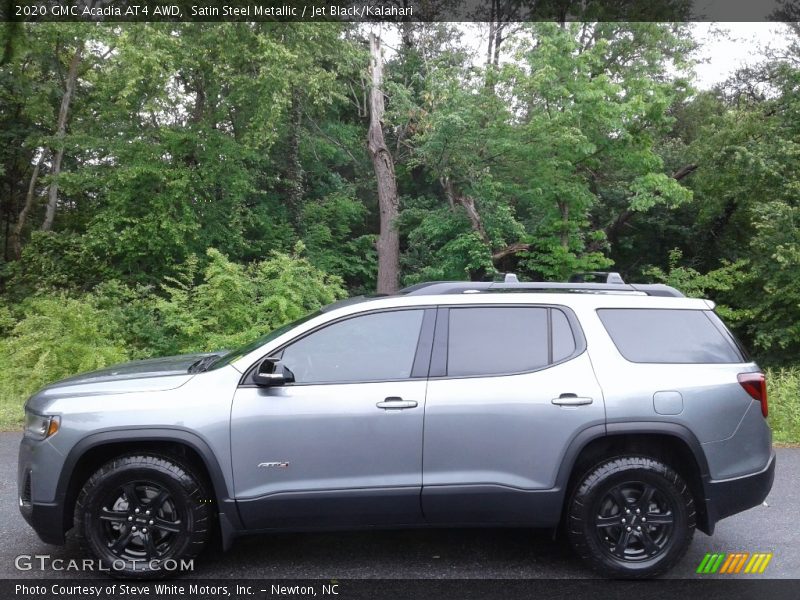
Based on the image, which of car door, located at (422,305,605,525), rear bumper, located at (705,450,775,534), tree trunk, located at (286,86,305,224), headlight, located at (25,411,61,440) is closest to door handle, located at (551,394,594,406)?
car door, located at (422,305,605,525)

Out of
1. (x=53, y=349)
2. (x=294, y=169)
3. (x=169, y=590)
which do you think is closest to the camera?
Answer: (x=169, y=590)

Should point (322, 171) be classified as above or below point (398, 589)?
above

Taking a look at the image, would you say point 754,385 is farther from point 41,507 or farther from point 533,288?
point 41,507

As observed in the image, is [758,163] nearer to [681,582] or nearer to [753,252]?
[753,252]

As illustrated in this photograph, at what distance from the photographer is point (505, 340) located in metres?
4.36

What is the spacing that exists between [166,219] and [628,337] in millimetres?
15501

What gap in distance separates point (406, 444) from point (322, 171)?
67.0ft

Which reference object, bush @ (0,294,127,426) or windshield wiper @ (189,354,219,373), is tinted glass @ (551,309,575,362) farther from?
bush @ (0,294,127,426)

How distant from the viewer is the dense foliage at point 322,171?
15438 millimetres

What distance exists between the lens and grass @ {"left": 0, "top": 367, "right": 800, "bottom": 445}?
27.3 feet

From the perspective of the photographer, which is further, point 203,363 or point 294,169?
point 294,169

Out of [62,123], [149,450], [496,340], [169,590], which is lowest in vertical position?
[169,590]

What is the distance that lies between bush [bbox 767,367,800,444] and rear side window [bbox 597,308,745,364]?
4.61 m

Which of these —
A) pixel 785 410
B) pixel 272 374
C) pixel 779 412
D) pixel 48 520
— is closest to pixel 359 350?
pixel 272 374
